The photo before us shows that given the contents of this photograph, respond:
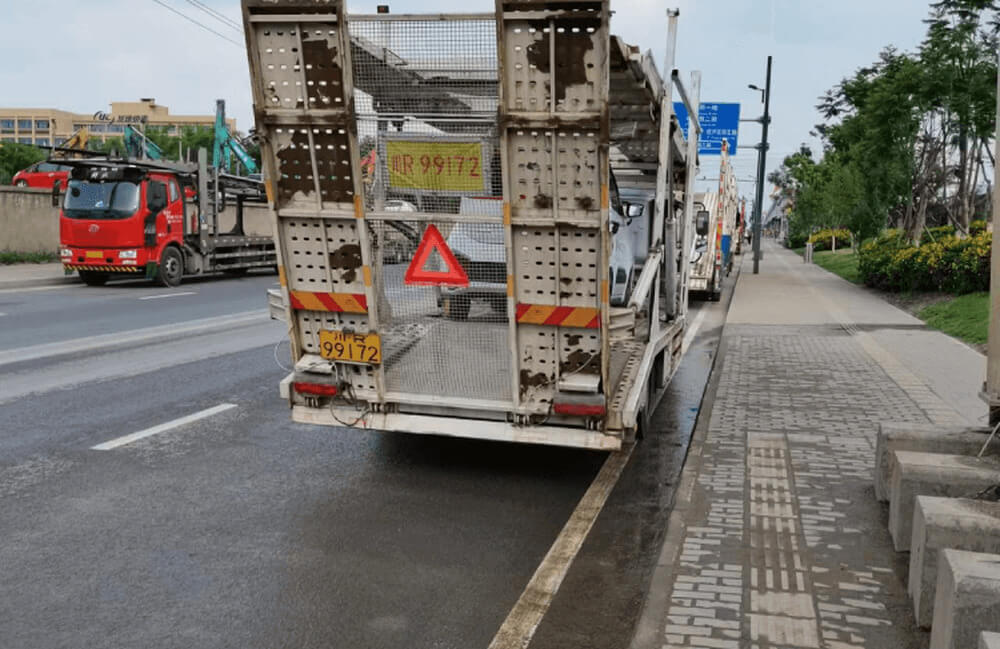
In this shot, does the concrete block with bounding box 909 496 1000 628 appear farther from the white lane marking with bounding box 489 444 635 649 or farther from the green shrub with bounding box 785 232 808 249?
the green shrub with bounding box 785 232 808 249

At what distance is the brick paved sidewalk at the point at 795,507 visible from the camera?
388 centimetres

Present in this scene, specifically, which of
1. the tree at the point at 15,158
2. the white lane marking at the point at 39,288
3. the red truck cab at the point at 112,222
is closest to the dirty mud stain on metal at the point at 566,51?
the white lane marking at the point at 39,288

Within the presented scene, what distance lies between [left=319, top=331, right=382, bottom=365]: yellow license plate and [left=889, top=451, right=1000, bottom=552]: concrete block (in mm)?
3181

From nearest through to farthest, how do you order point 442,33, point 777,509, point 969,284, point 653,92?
point 442,33 → point 777,509 → point 653,92 → point 969,284

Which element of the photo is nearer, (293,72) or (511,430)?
(293,72)

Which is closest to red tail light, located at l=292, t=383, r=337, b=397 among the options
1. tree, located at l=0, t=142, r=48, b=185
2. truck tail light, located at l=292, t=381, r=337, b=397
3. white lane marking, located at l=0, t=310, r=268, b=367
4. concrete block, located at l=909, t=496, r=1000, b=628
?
truck tail light, located at l=292, t=381, r=337, b=397

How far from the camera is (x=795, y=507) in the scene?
544 centimetres

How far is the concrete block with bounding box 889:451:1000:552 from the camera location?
14.8ft

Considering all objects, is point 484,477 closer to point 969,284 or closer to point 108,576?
point 108,576

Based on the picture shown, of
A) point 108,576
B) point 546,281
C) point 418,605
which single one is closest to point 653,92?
point 546,281

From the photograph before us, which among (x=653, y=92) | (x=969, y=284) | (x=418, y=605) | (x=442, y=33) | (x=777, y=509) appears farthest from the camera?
(x=969, y=284)

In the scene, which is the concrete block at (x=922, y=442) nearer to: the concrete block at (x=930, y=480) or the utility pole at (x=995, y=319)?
the concrete block at (x=930, y=480)

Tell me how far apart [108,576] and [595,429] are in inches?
114

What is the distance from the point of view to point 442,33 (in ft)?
16.6
